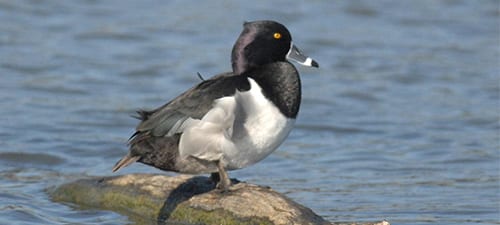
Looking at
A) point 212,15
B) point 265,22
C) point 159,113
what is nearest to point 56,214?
point 159,113

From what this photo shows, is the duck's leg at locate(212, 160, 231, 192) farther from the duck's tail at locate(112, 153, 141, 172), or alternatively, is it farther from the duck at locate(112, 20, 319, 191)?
the duck's tail at locate(112, 153, 141, 172)

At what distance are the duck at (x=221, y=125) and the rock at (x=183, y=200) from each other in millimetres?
150

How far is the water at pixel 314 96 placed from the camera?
8852 mm

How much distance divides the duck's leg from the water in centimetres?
84

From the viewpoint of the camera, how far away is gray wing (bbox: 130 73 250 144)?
276 inches

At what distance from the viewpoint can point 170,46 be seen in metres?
14.6

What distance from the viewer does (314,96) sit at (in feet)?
41.2

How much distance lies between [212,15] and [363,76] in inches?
121

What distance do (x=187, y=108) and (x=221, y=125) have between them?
246mm

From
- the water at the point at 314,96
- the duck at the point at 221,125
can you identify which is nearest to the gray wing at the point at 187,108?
the duck at the point at 221,125

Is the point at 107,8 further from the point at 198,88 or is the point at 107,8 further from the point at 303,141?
the point at 198,88

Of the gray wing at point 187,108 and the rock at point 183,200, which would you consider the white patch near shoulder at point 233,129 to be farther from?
the rock at point 183,200

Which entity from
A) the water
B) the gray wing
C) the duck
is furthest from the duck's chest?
the water

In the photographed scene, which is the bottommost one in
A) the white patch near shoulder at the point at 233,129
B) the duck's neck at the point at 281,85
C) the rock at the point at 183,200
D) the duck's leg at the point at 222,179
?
the rock at the point at 183,200
